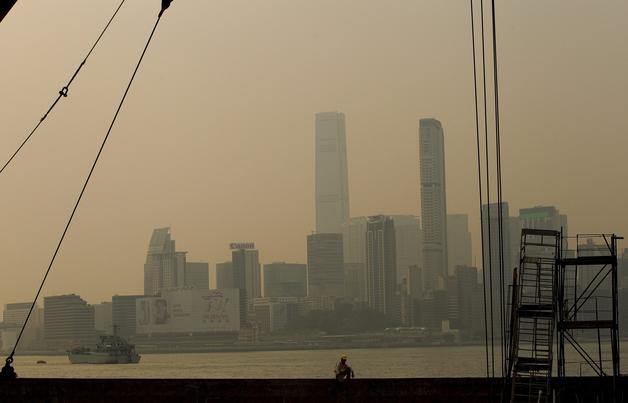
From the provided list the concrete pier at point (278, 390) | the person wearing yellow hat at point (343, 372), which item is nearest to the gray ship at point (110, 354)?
the person wearing yellow hat at point (343, 372)

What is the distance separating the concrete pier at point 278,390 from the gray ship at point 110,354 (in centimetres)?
16553

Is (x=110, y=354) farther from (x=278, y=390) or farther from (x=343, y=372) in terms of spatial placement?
(x=278, y=390)

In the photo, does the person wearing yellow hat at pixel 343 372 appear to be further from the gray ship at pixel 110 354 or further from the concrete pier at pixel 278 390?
the gray ship at pixel 110 354

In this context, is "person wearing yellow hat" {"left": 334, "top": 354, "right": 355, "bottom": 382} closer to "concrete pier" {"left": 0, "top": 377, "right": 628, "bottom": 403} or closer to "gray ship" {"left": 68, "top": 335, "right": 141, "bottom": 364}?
"concrete pier" {"left": 0, "top": 377, "right": 628, "bottom": 403}

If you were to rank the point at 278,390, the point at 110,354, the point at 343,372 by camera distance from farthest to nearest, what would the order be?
1. the point at 110,354
2. the point at 343,372
3. the point at 278,390

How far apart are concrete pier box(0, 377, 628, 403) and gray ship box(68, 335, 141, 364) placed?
16553 centimetres

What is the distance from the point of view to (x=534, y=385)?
23.9 metres

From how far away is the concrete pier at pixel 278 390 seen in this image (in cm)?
2255

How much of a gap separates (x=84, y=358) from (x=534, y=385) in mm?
176605

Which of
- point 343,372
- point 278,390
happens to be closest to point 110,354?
point 343,372

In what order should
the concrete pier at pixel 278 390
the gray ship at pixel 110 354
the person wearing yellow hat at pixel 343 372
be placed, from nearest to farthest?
the concrete pier at pixel 278 390
the person wearing yellow hat at pixel 343 372
the gray ship at pixel 110 354

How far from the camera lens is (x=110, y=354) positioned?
186500mm

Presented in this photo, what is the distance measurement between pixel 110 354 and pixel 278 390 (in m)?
168

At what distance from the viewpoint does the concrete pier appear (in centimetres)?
2255
